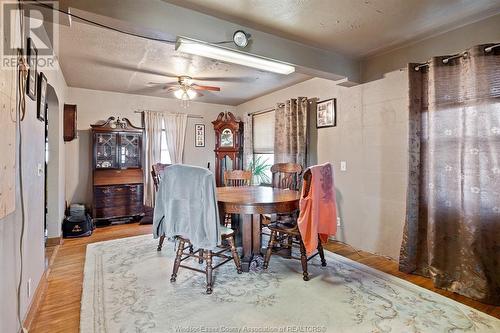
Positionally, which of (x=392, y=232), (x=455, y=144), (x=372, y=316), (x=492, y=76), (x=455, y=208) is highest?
(x=492, y=76)

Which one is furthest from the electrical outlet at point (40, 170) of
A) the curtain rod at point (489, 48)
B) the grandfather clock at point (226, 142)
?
the curtain rod at point (489, 48)

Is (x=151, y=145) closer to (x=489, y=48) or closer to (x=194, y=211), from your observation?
(x=194, y=211)

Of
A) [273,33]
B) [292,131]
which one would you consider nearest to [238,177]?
[292,131]

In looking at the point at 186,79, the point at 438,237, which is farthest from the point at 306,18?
the point at 438,237

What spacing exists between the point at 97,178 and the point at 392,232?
14.3 feet

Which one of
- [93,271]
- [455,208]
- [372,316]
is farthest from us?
[93,271]

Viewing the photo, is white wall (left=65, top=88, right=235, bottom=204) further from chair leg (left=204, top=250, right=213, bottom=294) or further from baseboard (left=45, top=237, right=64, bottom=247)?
chair leg (left=204, top=250, right=213, bottom=294)

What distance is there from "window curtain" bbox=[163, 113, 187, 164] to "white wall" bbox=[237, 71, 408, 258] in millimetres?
2739

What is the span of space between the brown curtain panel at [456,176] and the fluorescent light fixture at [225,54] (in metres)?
1.34

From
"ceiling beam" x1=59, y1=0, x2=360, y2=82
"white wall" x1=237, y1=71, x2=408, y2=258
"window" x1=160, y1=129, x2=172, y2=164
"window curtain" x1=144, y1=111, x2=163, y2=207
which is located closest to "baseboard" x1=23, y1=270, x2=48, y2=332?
"ceiling beam" x1=59, y1=0, x2=360, y2=82

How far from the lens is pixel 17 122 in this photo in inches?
61.9

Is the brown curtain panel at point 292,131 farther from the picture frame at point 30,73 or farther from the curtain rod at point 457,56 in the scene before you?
the picture frame at point 30,73

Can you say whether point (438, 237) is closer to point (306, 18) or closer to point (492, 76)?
point (492, 76)

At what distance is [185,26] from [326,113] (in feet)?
7.72
